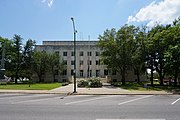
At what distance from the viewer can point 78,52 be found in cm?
7775

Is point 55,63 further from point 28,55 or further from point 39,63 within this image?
point 28,55

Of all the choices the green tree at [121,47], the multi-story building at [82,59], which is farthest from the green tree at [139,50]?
the multi-story building at [82,59]

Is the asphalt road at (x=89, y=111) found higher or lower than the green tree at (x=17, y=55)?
lower

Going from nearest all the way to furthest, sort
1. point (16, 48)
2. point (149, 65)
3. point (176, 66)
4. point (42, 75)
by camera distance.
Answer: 1. point (176, 66)
2. point (149, 65)
3. point (16, 48)
4. point (42, 75)

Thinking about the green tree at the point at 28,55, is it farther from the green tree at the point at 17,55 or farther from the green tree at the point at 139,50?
the green tree at the point at 139,50

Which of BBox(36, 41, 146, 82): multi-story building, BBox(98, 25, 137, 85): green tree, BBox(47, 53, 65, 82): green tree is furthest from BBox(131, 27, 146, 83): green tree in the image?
BBox(36, 41, 146, 82): multi-story building

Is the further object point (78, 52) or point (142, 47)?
point (78, 52)

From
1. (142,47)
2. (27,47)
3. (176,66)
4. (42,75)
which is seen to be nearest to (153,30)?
(142,47)

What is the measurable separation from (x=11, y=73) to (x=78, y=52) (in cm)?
2208

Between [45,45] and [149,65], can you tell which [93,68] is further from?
[149,65]

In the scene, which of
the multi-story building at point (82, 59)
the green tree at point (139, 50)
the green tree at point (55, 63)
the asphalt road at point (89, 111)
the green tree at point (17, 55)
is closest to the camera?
the asphalt road at point (89, 111)

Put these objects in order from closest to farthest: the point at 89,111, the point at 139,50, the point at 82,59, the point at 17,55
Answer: the point at 89,111 → the point at 139,50 → the point at 17,55 → the point at 82,59

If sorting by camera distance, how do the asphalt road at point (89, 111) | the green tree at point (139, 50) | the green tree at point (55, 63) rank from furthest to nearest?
the green tree at point (55, 63), the green tree at point (139, 50), the asphalt road at point (89, 111)

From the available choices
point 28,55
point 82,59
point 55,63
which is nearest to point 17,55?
point 28,55
